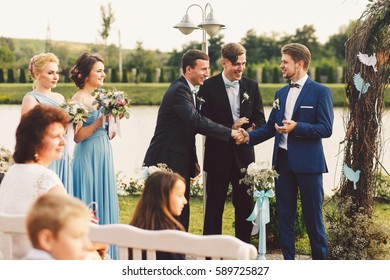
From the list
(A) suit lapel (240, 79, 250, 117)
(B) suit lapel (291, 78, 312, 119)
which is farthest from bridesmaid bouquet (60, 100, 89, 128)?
(B) suit lapel (291, 78, 312, 119)

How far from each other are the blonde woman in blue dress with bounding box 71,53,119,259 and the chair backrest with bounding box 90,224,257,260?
244 centimetres

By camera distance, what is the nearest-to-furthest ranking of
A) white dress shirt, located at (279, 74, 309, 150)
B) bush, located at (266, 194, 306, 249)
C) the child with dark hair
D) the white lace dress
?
the white lace dress < the child with dark hair < white dress shirt, located at (279, 74, 309, 150) < bush, located at (266, 194, 306, 249)

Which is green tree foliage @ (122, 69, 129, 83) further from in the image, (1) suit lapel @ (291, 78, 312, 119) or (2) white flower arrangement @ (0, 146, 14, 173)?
(1) suit lapel @ (291, 78, 312, 119)

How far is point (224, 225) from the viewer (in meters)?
8.10

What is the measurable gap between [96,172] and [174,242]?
9.20ft

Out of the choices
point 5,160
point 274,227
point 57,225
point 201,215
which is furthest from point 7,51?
point 57,225

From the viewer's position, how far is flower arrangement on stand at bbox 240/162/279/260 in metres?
5.08

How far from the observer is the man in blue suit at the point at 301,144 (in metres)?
5.00

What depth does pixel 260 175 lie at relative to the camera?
5082 mm

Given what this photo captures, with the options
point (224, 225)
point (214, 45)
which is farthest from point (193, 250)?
point (214, 45)

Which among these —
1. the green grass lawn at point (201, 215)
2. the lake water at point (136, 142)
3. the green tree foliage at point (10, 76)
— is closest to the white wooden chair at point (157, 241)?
the green grass lawn at point (201, 215)

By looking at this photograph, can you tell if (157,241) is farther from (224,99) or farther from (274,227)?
(274,227)
